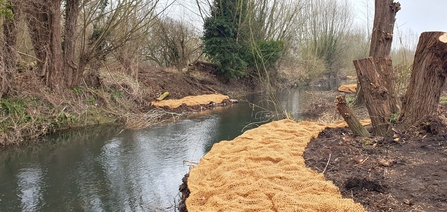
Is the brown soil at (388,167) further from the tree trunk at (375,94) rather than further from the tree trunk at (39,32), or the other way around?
the tree trunk at (39,32)

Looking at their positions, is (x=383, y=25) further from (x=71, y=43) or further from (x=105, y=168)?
(x=71, y=43)

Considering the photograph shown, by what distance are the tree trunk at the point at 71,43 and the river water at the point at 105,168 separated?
2.31 m

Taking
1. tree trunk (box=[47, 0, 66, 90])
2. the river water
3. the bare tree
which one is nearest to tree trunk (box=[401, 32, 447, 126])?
the river water

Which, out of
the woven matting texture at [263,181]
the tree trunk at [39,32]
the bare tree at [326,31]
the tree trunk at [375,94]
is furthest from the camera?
the bare tree at [326,31]

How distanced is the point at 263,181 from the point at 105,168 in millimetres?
3557

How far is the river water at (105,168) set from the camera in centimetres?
471

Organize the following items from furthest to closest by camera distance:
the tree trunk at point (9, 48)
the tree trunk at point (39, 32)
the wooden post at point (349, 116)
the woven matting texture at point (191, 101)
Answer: the woven matting texture at point (191, 101)
the tree trunk at point (39, 32)
the tree trunk at point (9, 48)
the wooden post at point (349, 116)

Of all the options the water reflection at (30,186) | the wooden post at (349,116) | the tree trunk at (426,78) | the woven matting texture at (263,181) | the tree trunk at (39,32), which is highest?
the tree trunk at (39,32)

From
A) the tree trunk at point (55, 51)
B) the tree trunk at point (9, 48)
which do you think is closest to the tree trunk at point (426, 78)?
the tree trunk at point (9, 48)

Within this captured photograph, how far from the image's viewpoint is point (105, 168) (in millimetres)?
6164

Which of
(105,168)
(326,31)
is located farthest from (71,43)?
(326,31)

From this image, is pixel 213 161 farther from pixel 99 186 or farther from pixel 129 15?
pixel 129 15

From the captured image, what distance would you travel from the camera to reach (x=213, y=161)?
482 centimetres

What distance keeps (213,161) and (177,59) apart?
51.3 ft
